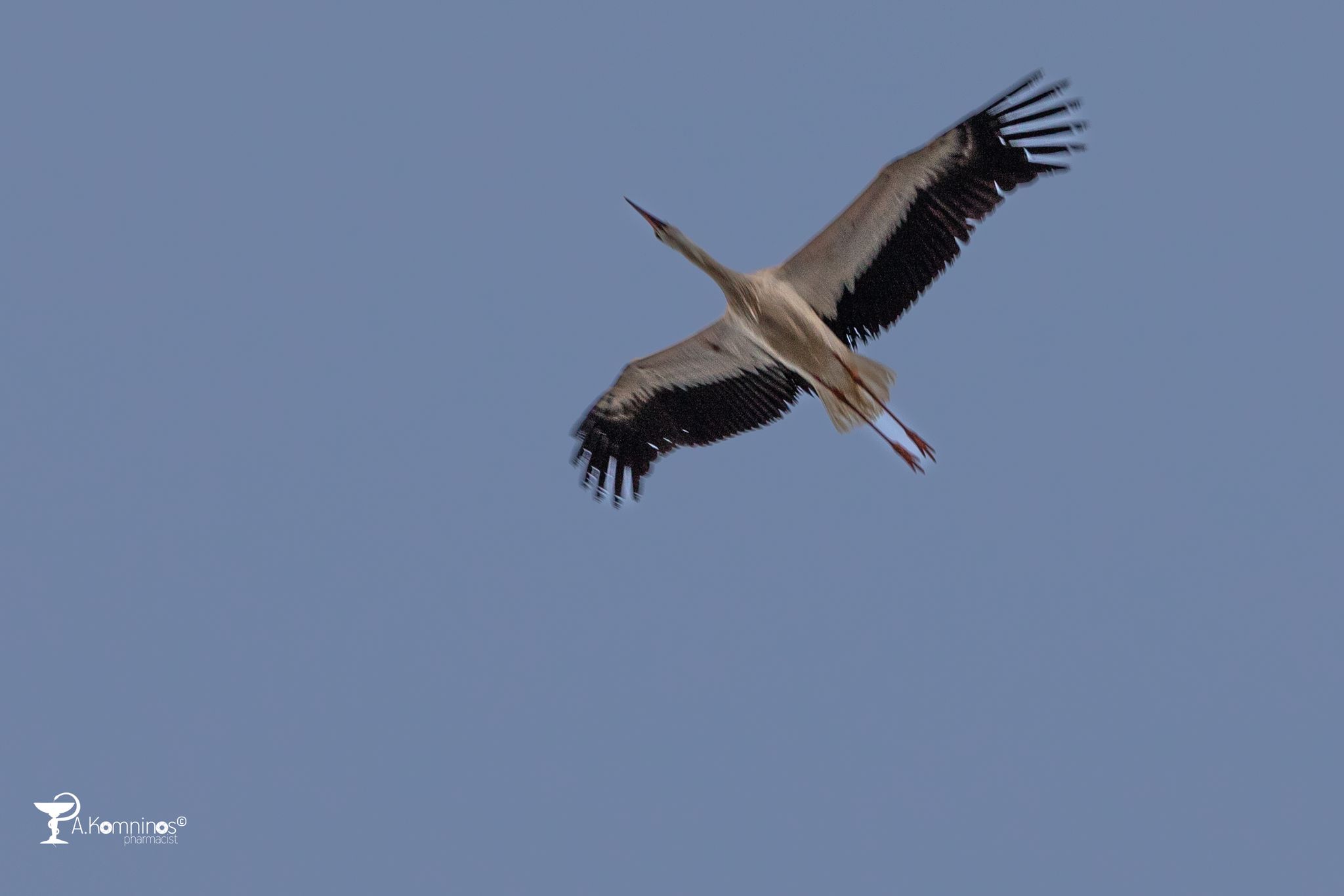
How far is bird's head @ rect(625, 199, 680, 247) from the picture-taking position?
14.0 meters

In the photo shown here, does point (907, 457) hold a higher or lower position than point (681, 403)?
lower

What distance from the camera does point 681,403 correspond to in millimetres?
15297

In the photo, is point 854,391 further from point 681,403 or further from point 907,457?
point 681,403

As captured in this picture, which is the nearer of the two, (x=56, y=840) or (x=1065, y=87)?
(x=1065, y=87)

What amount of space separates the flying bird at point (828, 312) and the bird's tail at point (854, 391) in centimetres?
1

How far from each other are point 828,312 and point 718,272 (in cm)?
106

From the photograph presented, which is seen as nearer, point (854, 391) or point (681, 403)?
point (854, 391)

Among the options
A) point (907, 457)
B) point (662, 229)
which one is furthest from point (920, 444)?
point (662, 229)

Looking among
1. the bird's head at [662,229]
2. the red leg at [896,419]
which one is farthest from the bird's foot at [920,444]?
the bird's head at [662,229]

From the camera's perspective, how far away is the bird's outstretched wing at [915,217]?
13305mm

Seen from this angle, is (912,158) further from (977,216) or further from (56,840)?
(56,840)

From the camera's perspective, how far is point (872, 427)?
14305mm

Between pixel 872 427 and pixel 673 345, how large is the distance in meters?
1.89

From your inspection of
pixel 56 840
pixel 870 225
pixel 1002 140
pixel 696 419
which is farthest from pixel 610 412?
pixel 56 840
